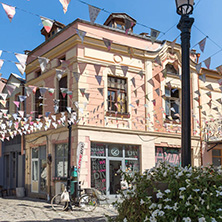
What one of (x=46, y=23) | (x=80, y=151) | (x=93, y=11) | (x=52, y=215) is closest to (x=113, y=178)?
(x=80, y=151)

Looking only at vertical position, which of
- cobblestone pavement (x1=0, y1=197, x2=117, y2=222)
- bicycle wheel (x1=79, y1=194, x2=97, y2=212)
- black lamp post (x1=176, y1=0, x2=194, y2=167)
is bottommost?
cobblestone pavement (x1=0, y1=197, x2=117, y2=222)

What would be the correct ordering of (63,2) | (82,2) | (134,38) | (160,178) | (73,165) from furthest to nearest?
(134,38) → (73,165) → (82,2) → (63,2) → (160,178)

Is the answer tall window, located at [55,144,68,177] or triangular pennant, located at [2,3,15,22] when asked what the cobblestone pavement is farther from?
triangular pennant, located at [2,3,15,22]

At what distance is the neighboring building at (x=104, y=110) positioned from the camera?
14250mm

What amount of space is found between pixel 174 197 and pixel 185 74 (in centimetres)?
248

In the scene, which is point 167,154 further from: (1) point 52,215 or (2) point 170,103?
(1) point 52,215

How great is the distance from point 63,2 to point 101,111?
911cm

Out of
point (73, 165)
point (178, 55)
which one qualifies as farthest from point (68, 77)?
point (178, 55)

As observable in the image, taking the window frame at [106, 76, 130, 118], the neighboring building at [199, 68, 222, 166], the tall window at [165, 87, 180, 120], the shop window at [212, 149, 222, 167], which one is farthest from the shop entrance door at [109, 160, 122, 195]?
the shop window at [212, 149, 222, 167]

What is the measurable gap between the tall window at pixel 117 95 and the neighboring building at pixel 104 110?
0.15 feet

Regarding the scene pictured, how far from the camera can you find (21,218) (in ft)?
31.8

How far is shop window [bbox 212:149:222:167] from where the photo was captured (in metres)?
18.8

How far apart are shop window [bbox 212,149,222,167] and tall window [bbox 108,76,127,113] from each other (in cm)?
663

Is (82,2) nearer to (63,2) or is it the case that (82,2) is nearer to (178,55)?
(63,2)
